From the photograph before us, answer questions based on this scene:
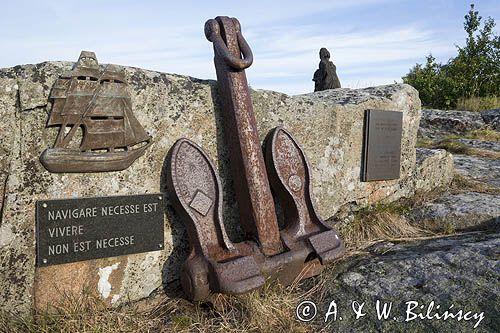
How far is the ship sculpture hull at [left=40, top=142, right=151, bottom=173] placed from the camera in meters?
2.18

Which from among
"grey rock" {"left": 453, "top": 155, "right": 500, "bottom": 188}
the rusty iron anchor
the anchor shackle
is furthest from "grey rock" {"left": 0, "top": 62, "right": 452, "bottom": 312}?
"grey rock" {"left": 453, "top": 155, "right": 500, "bottom": 188}

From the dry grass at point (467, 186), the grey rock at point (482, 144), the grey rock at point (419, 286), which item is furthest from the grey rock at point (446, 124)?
the grey rock at point (419, 286)

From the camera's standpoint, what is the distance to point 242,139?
2566 mm

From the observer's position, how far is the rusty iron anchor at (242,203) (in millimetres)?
2311

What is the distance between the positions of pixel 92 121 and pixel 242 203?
3.13ft

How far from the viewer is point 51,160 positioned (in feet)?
7.14

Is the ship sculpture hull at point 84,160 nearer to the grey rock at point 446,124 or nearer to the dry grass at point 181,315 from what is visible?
the dry grass at point 181,315

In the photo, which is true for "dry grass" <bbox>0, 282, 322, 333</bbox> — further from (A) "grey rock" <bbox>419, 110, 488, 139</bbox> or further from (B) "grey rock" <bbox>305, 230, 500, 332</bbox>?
(A) "grey rock" <bbox>419, 110, 488, 139</bbox>

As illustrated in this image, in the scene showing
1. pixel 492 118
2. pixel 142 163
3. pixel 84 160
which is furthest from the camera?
pixel 492 118

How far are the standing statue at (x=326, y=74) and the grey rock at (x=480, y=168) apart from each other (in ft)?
12.7

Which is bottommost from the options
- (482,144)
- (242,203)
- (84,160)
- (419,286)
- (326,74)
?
(419,286)

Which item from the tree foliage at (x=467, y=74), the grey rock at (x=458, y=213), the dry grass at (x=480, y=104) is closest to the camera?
the grey rock at (x=458, y=213)

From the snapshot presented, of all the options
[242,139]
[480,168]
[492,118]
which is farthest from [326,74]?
[242,139]

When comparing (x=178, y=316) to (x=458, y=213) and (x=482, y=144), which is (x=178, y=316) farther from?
(x=482, y=144)
